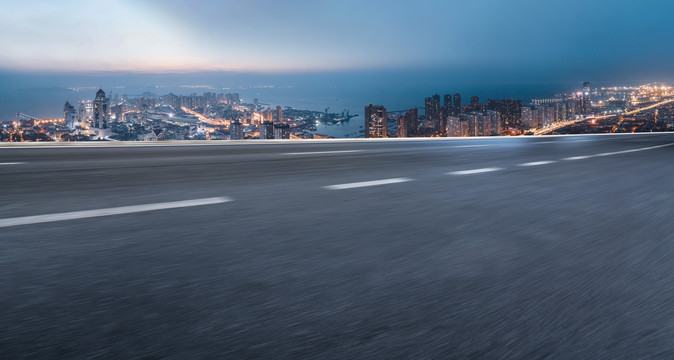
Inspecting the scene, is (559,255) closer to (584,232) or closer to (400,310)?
(584,232)

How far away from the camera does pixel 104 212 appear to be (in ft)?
8.64

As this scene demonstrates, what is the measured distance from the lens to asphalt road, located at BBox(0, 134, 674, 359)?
116 centimetres

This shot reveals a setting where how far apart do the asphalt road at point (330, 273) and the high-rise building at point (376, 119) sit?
35.7m

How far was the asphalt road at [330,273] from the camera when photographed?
1.16 m

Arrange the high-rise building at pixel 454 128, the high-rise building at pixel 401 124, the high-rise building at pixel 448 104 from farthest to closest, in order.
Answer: the high-rise building at pixel 448 104 → the high-rise building at pixel 401 124 → the high-rise building at pixel 454 128

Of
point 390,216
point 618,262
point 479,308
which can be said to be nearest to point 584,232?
A: point 618,262

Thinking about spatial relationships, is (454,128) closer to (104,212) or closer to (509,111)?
(509,111)

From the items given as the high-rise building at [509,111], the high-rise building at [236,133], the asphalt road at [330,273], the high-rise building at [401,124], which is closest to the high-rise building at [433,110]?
the high-rise building at [509,111]

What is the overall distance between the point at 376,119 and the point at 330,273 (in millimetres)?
38675

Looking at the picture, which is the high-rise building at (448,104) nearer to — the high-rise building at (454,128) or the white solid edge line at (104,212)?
the high-rise building at (454,128)

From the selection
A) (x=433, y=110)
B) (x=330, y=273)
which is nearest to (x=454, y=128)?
(x=433, y=110)

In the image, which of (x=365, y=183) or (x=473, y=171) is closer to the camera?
(x=365, y=183)

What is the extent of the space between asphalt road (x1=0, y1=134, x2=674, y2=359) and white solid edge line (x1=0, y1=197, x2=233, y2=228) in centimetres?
2

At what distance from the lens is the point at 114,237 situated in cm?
210
